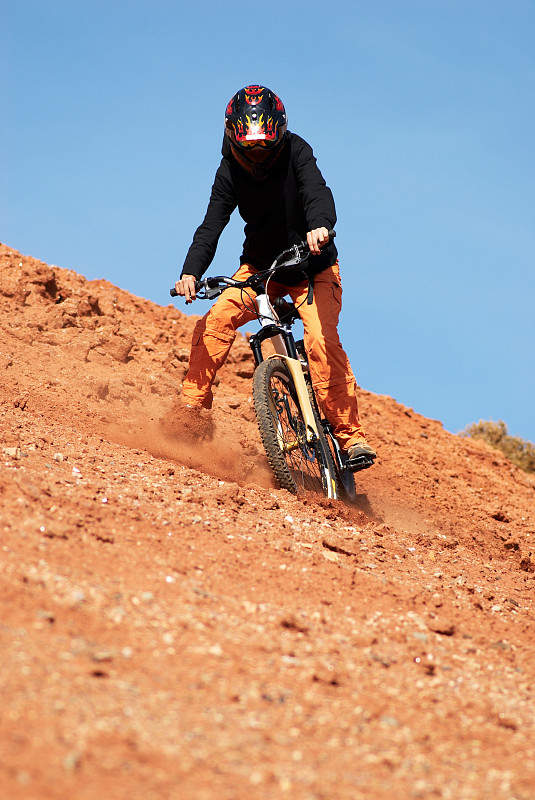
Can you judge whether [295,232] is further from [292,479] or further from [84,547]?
[84,547]

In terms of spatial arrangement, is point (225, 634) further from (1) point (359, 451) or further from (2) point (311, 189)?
(2) point (311, 189)

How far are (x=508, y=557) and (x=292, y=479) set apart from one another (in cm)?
262

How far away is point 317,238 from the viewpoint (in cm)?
577

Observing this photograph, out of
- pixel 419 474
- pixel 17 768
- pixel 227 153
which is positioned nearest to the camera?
pixel 17 768

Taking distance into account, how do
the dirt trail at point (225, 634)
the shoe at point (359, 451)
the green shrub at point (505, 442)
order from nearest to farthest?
1. the dirt trail at point (225, 634)
2. the shoe at point (359, 451)
3. the green shrub at point (505, 442)

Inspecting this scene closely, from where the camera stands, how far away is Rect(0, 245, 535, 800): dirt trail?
7.91 feet

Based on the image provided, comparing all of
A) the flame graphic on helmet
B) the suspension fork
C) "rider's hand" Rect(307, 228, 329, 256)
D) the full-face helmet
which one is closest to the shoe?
the suspension fork

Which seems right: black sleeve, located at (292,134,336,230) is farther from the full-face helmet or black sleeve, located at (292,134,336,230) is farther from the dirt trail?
the dirt trail

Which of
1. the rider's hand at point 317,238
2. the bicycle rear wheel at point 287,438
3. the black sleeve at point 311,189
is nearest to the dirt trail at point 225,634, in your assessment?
the bicycle rear wheel at point 287,438

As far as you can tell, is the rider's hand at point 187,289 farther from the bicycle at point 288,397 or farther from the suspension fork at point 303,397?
the suspension fork at point 303,397

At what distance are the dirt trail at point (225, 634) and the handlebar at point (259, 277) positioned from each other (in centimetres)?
122

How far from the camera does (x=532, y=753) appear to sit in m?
2.89

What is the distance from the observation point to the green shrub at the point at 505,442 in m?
16.3

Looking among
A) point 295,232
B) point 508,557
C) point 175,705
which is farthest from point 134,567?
point 508,557
